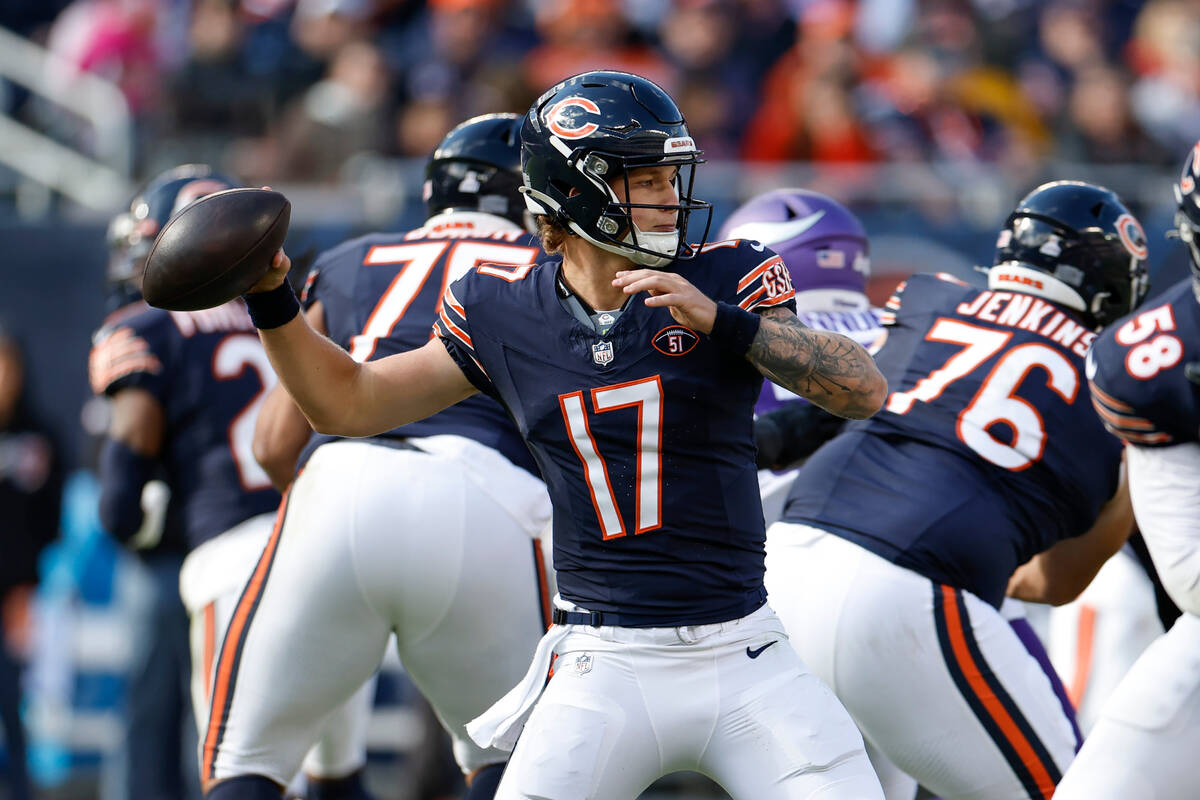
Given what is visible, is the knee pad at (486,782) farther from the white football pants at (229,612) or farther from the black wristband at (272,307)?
the black wristband at (272,307)

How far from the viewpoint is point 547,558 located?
4480 millimetres

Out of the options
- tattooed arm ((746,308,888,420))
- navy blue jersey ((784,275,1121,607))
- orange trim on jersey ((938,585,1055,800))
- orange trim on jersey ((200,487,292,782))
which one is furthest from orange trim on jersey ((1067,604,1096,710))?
orange trim on jersey ((200,487,292,782))

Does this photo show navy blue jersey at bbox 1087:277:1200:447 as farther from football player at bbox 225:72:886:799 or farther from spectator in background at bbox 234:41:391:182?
spectator in background at bbox 234:41:391:182

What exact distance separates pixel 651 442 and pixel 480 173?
176cm

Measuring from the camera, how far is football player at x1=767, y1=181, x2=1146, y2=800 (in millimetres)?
4172

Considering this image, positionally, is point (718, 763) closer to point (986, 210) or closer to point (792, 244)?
point (792, 244)

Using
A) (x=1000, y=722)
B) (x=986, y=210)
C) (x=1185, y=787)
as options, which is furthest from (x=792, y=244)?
(x=986, y=210)

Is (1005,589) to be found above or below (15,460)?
above

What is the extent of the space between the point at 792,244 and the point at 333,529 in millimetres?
1747

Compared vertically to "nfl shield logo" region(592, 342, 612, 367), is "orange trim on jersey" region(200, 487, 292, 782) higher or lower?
lower

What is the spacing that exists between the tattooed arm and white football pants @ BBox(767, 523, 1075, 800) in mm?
894

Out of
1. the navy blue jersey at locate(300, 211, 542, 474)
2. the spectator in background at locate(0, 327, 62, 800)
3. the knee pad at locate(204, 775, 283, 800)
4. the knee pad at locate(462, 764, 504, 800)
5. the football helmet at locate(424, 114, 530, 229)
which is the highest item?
the football helmet at locate(424, 114, 530, 229)

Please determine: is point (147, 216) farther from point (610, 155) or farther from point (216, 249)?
point (610, 155)

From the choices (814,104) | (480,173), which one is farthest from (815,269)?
(814,104)
